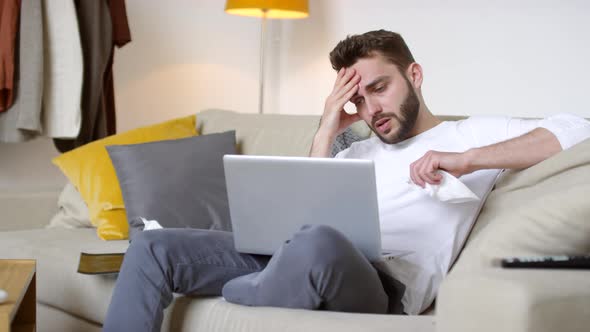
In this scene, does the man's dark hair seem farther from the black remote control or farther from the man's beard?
the black remote control

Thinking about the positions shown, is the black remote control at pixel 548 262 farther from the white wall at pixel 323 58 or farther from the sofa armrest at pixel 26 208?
the white wall at pixel 323 58

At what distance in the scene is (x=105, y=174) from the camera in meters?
3.12

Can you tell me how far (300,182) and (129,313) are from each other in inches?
17.4

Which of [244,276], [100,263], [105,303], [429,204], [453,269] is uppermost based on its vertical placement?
[453,269]

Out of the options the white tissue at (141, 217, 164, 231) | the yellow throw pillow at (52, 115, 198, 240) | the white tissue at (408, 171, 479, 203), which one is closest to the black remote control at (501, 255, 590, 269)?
the white tissue at (408, 171, 479, 203)

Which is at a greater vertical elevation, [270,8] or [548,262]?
[270,8]

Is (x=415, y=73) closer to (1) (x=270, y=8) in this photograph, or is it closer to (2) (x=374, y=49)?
(2) (x=374, y=49)

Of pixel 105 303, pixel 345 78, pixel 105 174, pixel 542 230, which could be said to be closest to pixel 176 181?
pixel 105 174

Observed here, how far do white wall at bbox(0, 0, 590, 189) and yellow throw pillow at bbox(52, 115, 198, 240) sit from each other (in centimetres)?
128

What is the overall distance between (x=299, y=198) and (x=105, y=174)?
4.83 ft

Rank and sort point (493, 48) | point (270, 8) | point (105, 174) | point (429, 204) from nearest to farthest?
point (429, 204) → point (105, 174) → point (493, 48) → point (270, 8)

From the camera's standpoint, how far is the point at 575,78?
3.65 meters

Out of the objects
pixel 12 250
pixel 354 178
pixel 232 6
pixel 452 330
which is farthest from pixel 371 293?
pixel 232 6

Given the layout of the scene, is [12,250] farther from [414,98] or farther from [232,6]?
[232,6]
